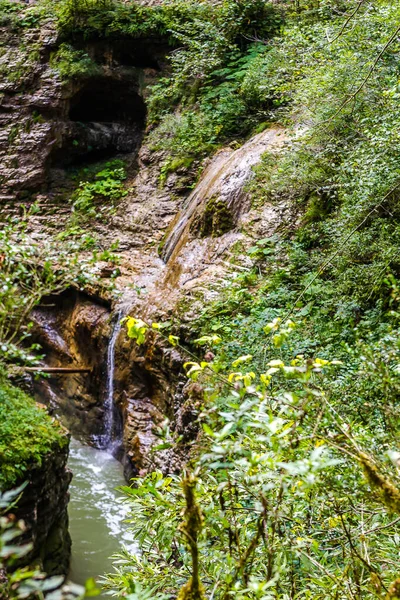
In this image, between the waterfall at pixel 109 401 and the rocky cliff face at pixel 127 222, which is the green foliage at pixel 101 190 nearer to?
the rocky cliff face at pixel 127 222

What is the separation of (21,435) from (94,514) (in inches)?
107

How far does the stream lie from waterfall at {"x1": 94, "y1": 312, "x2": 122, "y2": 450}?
19cm

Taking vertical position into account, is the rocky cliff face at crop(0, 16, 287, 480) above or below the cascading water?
above

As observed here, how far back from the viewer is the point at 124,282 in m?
8.59

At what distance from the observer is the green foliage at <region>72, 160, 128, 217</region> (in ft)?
35.4

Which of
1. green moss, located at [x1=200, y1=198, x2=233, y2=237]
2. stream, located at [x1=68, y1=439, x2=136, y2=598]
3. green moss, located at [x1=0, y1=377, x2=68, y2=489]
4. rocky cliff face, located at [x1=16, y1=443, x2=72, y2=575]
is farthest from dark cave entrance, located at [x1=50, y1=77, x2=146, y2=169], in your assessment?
rocky cliff face, located at [x1=16, y1=443, x2=72, y2=575]

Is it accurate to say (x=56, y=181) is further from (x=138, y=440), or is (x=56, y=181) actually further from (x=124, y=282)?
(x=138, y=440)

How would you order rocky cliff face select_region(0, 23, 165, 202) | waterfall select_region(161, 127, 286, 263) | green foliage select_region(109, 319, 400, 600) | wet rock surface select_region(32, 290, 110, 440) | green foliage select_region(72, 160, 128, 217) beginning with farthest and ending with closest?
1. rocky cliff face select_region(0, 23, 165, 202)
2. green foliage select_region(72, 160, 128, 217)
3. wet rock surface select_region(32, 290, 110, 440)
4. waterfall select_region(161, 127, 286, 263)
5. green foliage select_region(109, 319, 400, 600)

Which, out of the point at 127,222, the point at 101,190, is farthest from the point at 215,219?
the point at 101,190

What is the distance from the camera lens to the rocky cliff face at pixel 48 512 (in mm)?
3982

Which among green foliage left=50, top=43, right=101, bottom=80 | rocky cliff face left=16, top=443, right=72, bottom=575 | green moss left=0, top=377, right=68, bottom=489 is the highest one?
green foliage left=50, top=43, right=101, bottom=80

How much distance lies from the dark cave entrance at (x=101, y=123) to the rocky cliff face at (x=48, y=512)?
9.09 meters

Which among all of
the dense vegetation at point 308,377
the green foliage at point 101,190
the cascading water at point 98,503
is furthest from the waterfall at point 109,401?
the green foliage at point 101,190

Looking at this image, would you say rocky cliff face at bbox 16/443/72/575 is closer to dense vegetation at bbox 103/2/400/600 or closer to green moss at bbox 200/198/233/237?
dense vegetation at bbox 103/2/400/600
